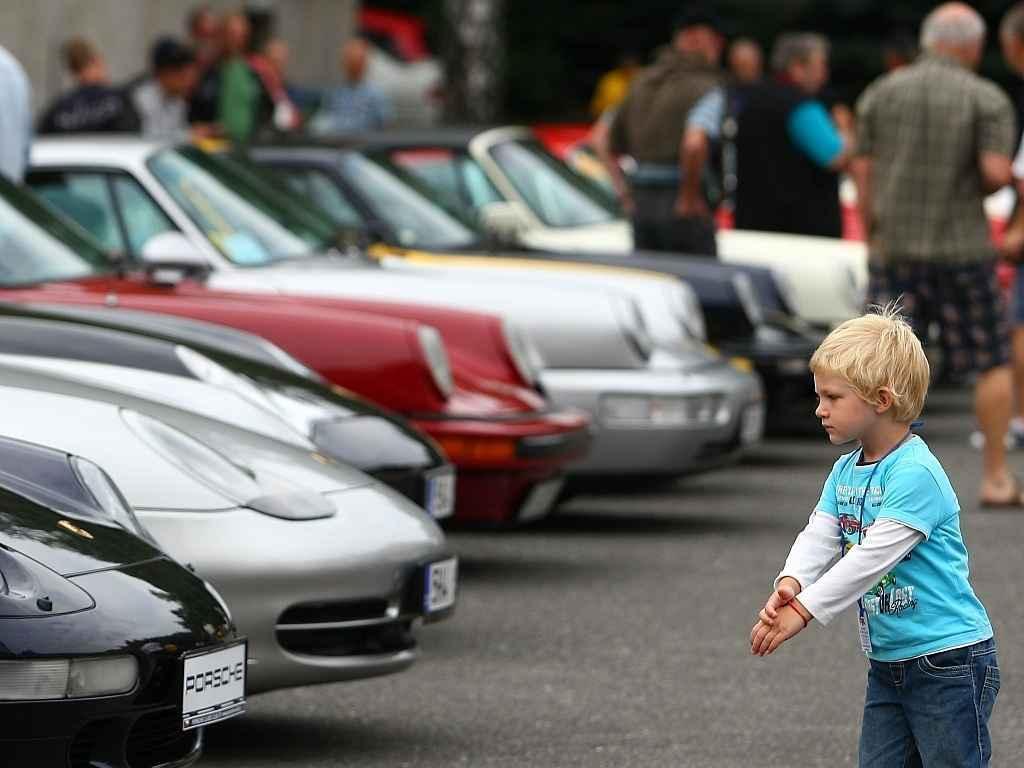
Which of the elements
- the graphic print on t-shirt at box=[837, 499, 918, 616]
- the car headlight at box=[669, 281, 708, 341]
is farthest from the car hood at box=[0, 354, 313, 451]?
the car headlight at box=[669, 281, 708, 341]

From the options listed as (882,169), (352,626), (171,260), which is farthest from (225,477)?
(882,169)

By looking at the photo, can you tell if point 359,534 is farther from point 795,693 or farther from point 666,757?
point 795,693

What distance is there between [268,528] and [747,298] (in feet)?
20.2

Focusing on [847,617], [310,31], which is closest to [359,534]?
[847,617]

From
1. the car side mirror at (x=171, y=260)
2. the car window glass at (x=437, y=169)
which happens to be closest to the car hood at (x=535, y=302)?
the car side mirror at (x=171, y=260)

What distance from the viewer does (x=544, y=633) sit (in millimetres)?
6926

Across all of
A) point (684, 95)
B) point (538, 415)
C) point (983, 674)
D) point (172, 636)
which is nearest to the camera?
point (983, 674)

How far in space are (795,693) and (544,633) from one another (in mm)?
1026

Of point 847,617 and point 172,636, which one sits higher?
point 172,636

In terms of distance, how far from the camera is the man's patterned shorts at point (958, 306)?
9.30 metres

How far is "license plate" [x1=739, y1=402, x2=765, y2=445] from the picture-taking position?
9.36m

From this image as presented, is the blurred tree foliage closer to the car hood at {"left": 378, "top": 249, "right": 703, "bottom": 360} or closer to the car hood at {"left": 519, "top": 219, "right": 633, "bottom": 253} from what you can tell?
the car hood at {"left": 519, "top": 219, "right": 633, "bottom": 253}

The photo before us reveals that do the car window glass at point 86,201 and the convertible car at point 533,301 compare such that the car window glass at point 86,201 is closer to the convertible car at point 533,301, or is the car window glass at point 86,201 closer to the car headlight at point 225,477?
the convertible car at point 533,301

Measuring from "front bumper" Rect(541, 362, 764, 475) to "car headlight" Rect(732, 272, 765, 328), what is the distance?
6.51ft
